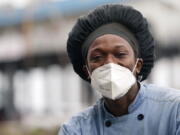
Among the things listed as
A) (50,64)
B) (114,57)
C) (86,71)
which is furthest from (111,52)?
(50,64)

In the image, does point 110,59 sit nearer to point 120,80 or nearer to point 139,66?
point 120,80

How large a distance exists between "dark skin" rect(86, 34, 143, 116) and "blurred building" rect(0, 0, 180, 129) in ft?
35.8

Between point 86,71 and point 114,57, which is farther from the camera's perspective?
point 86,71

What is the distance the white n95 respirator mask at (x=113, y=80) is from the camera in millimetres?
4027

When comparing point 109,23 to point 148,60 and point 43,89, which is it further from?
point 43,89

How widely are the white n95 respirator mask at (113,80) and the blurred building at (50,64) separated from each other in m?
11.0

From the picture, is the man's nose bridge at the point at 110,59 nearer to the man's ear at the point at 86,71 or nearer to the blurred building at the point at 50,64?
the man's ear at the point at 86,71

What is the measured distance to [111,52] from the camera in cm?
406

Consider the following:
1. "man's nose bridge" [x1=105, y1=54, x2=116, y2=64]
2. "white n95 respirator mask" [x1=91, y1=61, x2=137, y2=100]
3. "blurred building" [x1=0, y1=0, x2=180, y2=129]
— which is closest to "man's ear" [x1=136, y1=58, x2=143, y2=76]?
"white n95 respirator mask" [x1=91, y1=61, x2=137, y2=100]

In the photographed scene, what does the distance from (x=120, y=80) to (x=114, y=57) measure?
5.5 inches

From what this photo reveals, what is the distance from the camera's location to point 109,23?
4.30 metres

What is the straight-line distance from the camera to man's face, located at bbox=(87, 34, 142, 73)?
4.07m

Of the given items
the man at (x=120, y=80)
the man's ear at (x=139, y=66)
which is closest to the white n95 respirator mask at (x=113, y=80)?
the man at (x=120, y=80)

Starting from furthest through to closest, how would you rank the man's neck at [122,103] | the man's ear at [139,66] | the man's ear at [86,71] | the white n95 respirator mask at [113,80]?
the man's ear at [86,71] → the man's ear at [139,66] → the man's neck at [122,103] → the white n95 respirator mask at [113,80]
